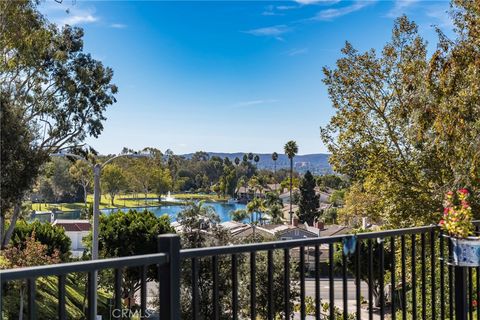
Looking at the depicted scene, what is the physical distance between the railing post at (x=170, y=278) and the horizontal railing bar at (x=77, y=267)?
0.03 metres

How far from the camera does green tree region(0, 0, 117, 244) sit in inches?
576

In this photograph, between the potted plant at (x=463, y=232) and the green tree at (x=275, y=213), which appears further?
the green tree at (x=275, y=213)

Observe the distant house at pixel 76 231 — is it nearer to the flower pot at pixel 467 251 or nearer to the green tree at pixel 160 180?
the green tree at pixel 160 180

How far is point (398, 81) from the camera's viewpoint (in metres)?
13.0

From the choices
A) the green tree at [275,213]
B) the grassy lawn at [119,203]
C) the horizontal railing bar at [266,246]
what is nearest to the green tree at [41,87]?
the horizontal railing bar at [266,246]

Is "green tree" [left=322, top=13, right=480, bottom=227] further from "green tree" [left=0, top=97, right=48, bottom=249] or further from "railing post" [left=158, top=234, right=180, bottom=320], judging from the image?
"green tree" [left=0, top=97, right=48, bottom=249]

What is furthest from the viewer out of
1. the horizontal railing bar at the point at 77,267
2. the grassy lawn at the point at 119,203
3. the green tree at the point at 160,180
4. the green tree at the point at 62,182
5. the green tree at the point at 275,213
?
the grassy lawn at the point at 119,203

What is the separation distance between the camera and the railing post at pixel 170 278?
1.81 meters

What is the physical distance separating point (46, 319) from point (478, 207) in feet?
36.1

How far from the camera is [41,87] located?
18062 millimetres

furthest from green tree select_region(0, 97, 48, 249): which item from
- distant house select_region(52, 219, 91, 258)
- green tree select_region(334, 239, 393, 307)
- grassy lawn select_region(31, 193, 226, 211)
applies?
grassy lawn select_region(31, 193, 226, 211)

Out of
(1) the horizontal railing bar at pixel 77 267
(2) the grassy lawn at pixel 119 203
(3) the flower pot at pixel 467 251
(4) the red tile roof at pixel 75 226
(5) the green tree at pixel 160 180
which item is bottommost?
(2) the grassy lawn at pixel 119 203

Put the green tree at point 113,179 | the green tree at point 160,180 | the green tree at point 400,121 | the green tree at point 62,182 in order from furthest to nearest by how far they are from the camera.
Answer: the green tree at point 160,180, the green tree at point 62,182, the green tree at point 113,179, the green tree at point 400,121

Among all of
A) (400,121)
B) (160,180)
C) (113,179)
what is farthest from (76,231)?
(160,180)
